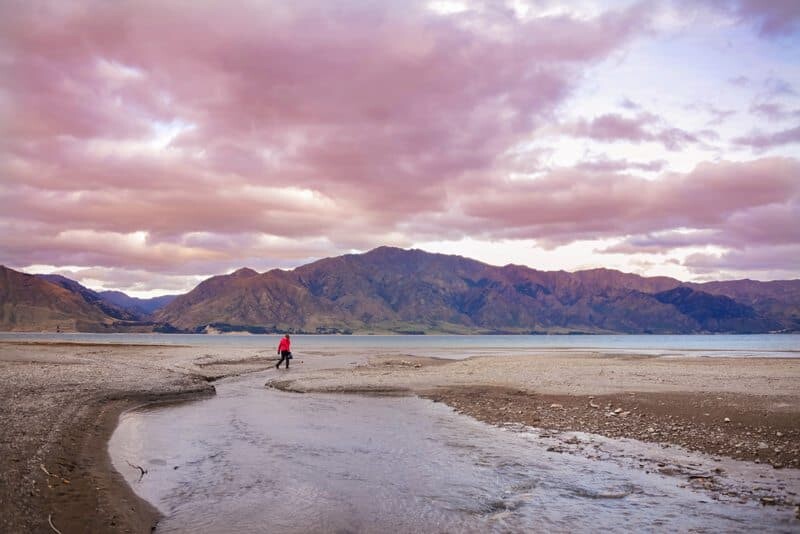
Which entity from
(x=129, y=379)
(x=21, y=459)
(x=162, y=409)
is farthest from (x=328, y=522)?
(x=129, y=379)

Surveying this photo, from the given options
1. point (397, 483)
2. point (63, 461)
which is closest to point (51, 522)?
point (63, 461)

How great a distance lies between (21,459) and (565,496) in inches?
612

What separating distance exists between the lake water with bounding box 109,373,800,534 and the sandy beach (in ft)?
4.89

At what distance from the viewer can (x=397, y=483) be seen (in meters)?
16.9

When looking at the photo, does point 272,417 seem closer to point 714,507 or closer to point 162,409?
point 162,409

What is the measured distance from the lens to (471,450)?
21.3 meters

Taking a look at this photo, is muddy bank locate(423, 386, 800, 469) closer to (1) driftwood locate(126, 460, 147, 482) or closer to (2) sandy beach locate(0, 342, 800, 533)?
(2) sandy beach locate(0, 342, 800, 533)

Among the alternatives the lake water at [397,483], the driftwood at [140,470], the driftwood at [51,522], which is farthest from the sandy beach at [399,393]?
the lake water at [397,483]

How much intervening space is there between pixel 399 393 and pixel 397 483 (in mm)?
23978

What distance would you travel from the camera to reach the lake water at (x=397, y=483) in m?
13.2

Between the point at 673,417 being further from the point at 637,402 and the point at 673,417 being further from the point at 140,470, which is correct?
the point at 140,470

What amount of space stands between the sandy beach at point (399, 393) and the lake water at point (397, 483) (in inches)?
58.7

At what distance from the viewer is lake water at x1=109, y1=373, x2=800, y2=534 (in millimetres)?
13250

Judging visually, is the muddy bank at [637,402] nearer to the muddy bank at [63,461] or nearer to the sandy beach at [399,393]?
the sandy beach at [399,393]
